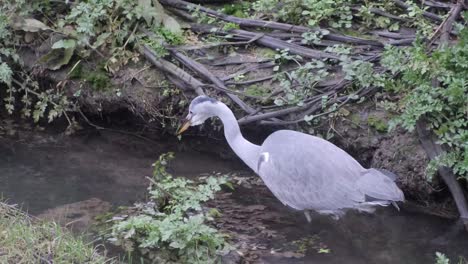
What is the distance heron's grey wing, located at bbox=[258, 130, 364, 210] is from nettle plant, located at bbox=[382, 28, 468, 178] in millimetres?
564

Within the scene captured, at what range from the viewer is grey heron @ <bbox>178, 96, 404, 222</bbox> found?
18.5 ft

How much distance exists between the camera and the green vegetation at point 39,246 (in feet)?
15.1

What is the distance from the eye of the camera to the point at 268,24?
729 centimetres

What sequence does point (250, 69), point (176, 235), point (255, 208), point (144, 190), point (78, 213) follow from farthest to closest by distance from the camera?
point (250, 69) → point (144, 190) → point (255, 208) → point (78, 213) → point (176, 235)

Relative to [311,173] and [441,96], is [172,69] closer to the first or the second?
[311,173]

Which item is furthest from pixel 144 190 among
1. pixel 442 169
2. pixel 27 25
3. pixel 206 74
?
pixel 442 169

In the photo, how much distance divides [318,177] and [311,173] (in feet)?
0.20

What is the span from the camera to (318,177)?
5852mm

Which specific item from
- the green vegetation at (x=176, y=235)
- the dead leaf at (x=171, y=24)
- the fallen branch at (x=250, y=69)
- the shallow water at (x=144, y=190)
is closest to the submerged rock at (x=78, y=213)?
the shallow water at (x=144, y=190)

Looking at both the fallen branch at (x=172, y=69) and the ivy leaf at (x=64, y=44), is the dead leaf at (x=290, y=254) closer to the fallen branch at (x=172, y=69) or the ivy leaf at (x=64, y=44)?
the fallen branch at (x=172, y=69)

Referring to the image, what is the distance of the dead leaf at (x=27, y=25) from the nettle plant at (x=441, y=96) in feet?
11.6

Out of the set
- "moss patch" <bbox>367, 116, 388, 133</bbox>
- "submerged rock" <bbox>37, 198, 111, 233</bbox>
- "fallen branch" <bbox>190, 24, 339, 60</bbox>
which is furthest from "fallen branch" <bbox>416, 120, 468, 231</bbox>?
"submerged rock" <bbox>37, 198, 111, 233</bbox>

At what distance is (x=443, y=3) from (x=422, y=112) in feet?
5.51

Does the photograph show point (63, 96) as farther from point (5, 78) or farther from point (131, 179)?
point (131, 179)
